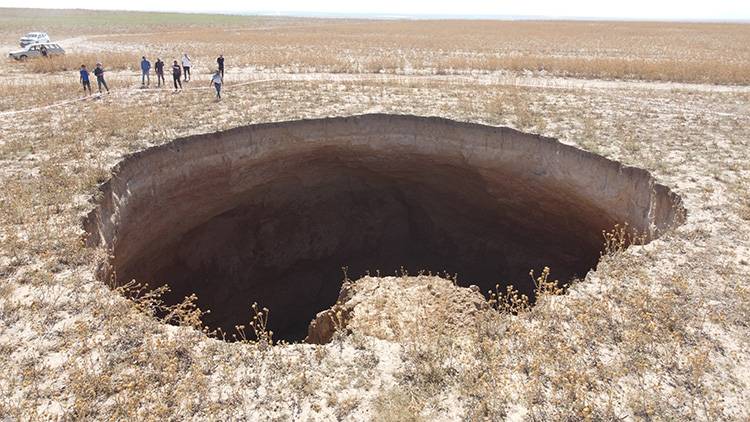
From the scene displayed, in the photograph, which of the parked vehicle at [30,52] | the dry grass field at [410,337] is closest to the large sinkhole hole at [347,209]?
the dry grass field at [410,337]

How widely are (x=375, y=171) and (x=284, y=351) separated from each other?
10.2 meters

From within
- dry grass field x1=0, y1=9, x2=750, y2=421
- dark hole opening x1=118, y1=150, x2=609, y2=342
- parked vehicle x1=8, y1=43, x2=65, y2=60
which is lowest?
dark hole opening x1=118, y1=150, x2=609, y2=342

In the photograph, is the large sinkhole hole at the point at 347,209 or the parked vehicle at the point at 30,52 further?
the parked vehicle at the point at 30,52

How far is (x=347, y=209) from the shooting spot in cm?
1689

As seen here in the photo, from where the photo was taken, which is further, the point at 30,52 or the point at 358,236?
the point at 30,52

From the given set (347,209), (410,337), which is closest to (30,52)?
(347,209)

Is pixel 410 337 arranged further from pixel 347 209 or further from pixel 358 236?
pixel 358 236

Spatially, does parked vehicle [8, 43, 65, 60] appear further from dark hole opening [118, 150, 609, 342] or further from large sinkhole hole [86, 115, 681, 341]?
large sinkhole hole [86, 115, 681, 341]

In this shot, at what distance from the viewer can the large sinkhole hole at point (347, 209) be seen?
1090 cm

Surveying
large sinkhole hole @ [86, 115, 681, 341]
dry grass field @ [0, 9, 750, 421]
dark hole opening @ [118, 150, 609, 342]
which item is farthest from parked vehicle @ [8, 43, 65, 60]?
large sinkhole hole @ [86, 115, 681, 341]

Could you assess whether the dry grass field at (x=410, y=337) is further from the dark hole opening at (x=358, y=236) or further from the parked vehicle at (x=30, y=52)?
the parked vehicle at (x=30, y=52)

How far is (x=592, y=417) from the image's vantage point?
461 centimetres

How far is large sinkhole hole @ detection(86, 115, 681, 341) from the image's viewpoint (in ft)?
35.8

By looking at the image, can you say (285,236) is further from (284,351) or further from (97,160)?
(284,351)
